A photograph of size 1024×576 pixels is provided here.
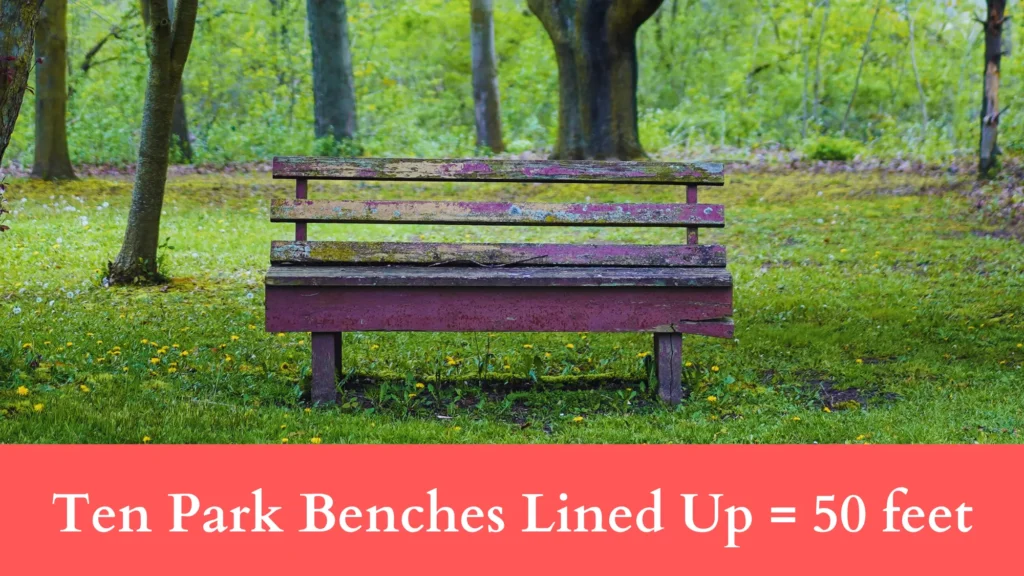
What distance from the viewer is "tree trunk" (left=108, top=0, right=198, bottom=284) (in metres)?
7.95

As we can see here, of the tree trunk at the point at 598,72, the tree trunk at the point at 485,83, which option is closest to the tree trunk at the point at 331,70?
the tree trunk at the point at 485,83

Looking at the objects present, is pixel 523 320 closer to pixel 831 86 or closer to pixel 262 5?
pixel 831 86

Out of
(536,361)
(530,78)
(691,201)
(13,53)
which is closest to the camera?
(13,53)

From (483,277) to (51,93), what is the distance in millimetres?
11408

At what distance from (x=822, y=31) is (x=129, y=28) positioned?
1416 centimetres

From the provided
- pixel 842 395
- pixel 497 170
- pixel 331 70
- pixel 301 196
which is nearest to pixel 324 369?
pixel 301 196

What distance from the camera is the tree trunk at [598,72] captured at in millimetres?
14781

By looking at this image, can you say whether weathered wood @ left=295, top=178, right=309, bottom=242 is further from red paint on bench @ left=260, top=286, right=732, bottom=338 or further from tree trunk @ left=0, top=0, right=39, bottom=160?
tree trunk @ left=0, top=0, right=39, bottom=160

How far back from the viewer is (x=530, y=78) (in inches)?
1105

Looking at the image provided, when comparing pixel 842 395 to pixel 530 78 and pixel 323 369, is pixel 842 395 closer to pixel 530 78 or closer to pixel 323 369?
pixel 323 369

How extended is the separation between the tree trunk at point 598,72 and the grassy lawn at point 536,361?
3896mm

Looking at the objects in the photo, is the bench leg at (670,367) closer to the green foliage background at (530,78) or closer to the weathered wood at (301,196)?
the weathered wood at (301,196)

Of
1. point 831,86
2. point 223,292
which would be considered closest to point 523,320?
point 223,292

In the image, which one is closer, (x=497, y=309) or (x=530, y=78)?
(x=497, y=309)
